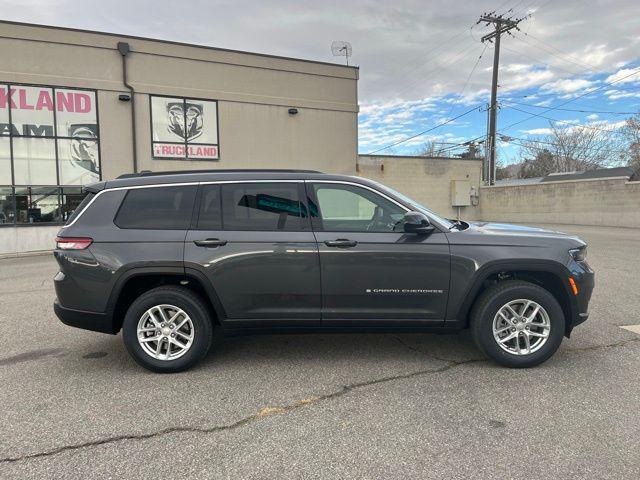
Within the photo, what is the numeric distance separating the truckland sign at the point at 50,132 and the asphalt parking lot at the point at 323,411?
1307 centimetres

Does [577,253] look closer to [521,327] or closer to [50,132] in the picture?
[521,327]

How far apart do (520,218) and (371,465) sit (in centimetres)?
2745

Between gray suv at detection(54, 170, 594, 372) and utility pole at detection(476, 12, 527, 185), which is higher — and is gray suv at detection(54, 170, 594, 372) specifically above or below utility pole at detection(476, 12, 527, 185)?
below

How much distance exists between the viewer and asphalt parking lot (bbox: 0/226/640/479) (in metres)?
2.77

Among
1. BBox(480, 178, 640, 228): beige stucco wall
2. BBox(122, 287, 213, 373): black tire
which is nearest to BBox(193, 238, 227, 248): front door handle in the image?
BBox(122, 287, 213, 373): black tire

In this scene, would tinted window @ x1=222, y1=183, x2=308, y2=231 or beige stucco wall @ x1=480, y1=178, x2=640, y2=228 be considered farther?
beige stucco wall @ x1=480, y1=178, x2=640, y2=228

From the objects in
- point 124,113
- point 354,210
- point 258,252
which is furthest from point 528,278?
point 124,113

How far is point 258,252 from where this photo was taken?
407 centimetres

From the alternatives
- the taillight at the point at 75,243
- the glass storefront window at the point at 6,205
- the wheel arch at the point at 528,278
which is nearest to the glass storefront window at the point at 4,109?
the glass storefront window at the point at 6,205

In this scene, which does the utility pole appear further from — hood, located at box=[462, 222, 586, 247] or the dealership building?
hood, located at box=[462, 222, 586, 247]

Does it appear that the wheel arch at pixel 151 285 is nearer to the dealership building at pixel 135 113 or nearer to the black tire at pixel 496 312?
the black tire at pixel 496 312

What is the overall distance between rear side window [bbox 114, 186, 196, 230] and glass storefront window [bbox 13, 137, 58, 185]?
14447 mm

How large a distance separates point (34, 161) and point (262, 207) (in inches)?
603

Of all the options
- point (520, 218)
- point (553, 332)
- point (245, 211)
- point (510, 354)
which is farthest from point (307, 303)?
point (520, 218)
